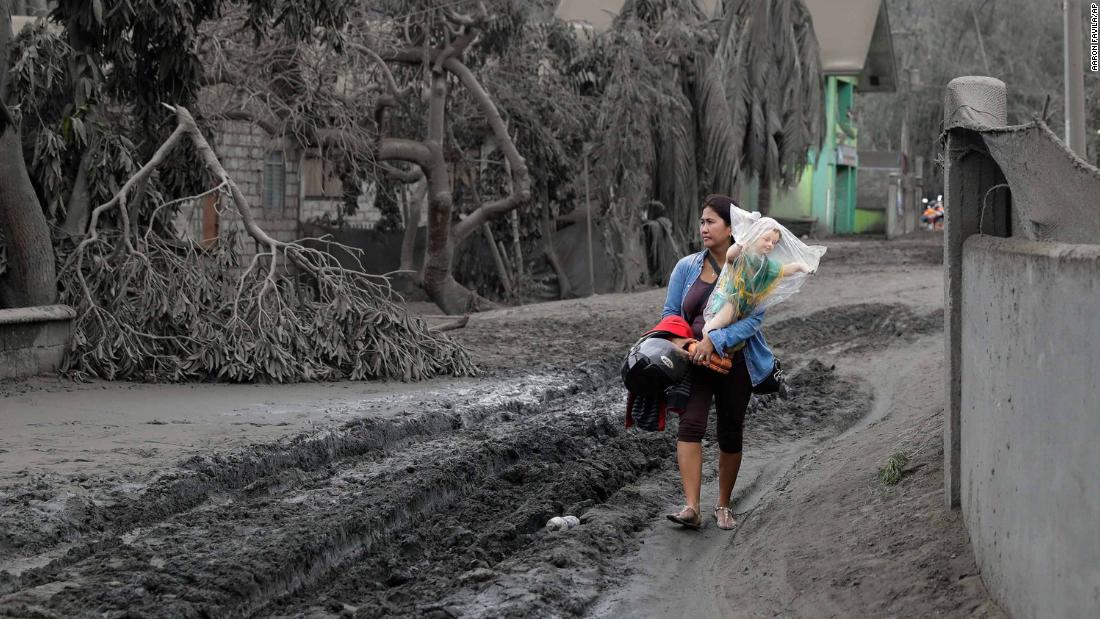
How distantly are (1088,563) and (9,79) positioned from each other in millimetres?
11155

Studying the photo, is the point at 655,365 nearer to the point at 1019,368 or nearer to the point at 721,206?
the point at 721,206

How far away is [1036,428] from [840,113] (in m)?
44.2

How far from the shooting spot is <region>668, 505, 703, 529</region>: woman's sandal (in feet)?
22.6

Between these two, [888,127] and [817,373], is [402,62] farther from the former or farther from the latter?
[888,127]

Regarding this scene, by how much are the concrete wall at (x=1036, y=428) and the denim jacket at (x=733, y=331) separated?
1248 millimetres

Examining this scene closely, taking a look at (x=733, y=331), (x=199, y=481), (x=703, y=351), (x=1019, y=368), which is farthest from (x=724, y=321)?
(x=199, y=481)

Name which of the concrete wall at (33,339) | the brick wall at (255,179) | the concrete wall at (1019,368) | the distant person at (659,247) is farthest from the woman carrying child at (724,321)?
the distant person at (659,247)

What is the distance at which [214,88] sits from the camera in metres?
19.4

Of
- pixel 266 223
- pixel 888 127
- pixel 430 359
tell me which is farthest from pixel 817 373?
pixel 888 127

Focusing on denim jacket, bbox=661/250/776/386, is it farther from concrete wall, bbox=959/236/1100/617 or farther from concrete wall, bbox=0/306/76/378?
concrete wall, bbox=0/306/76/378

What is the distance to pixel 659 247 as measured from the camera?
26.5 meters

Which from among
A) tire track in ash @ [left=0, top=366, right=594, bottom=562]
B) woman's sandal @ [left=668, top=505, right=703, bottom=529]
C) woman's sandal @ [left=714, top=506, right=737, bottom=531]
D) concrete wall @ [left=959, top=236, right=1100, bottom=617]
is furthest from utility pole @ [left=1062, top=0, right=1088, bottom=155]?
concrete wall @ [left=959, top=236, right=1100, bottom=617]

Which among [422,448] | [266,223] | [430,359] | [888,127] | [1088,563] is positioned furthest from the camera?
[888,127]

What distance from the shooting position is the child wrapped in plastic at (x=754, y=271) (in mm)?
6660
